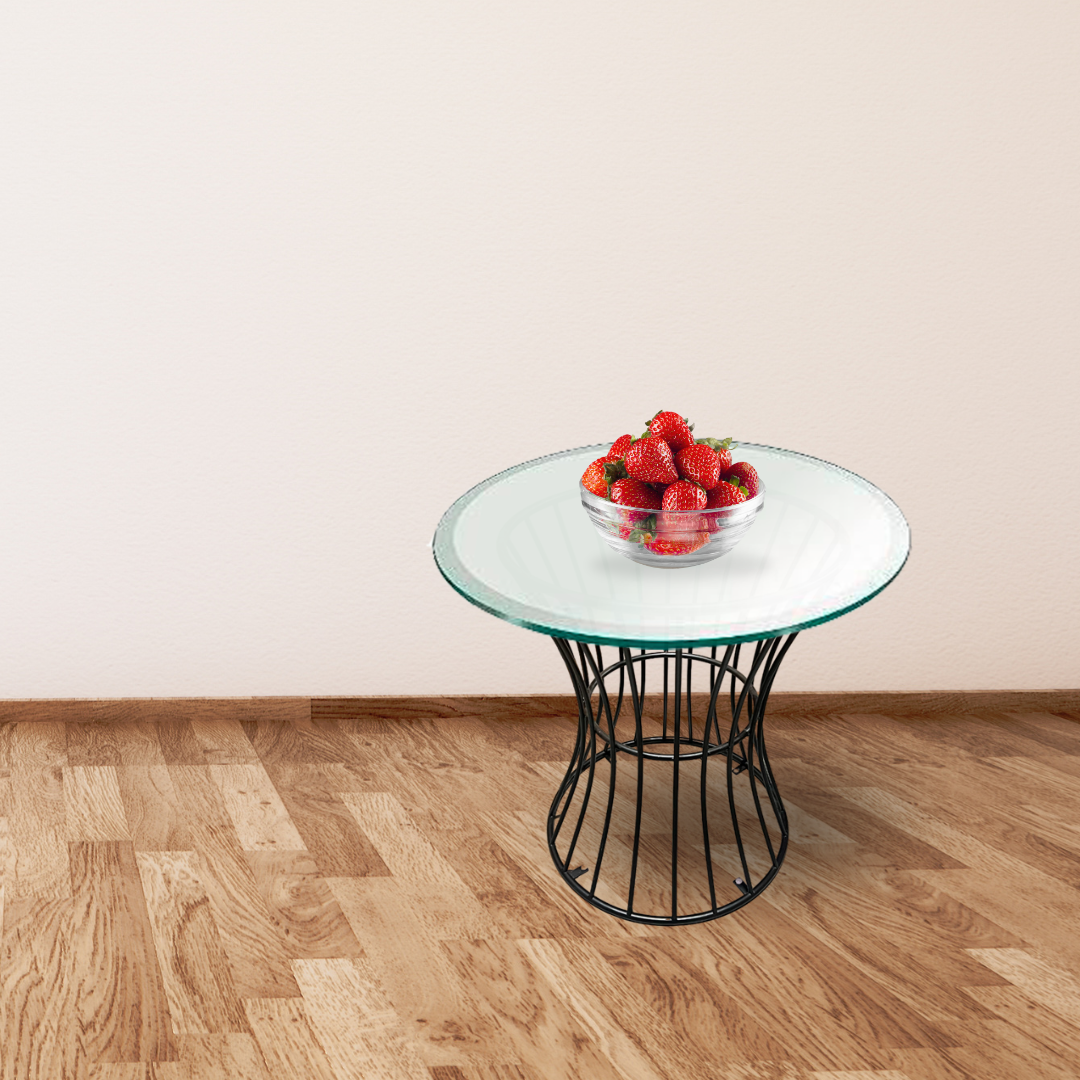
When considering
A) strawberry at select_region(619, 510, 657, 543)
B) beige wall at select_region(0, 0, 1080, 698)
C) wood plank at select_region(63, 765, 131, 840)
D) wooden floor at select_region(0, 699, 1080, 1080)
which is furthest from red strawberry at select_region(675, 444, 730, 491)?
wood plank at select_region(63, 765, 131, 840)

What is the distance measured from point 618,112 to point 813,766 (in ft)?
4.84

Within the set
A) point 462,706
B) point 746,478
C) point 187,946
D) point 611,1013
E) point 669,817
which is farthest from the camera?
point 462,706

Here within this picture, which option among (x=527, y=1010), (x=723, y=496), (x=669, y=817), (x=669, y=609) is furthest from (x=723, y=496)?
(x=527, y=1010)

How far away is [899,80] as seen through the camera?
2639 millimetres

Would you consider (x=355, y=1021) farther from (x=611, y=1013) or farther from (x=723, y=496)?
(x=723, y=496)

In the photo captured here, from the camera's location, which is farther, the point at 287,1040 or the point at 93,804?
the point at 93,804

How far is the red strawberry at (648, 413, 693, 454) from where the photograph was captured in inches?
73.1

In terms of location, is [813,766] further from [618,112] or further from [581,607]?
[618,112]

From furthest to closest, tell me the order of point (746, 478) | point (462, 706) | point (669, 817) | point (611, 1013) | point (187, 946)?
Result: point (462, 706) → point (669, 817) → point (746, 478) → point (187, 946) → point (611, 1013)

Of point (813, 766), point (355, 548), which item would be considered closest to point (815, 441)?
point (813, 766)

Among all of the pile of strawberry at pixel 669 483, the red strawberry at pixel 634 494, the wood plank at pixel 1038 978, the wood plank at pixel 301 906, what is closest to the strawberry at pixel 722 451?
the pile of strawberry at pixel 669 483

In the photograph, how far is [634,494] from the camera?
1.83 meters

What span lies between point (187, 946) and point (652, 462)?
3.30 feet

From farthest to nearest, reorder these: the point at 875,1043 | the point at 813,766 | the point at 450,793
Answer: the point at 813,766 → the point at 450,793 → the point at 875,1043
